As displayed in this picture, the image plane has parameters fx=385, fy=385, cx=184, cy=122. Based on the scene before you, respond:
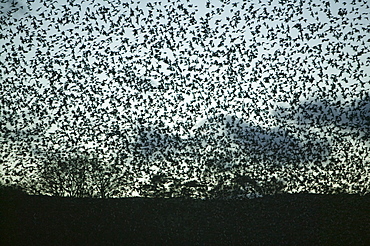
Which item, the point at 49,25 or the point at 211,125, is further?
the point at 211,125

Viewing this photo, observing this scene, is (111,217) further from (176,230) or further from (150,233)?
(176,230)

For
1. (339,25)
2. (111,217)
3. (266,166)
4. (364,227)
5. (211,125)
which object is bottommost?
(364,227)

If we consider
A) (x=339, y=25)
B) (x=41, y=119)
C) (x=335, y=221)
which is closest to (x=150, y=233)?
(x=41, y=119)

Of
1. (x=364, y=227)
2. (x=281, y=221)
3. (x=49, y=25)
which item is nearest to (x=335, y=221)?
(x=364, y=227)

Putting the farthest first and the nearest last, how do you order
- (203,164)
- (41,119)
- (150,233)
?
1. (150,233)
2. (203,164)
3. (41,119)

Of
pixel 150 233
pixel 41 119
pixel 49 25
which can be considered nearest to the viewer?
pixel 49 25

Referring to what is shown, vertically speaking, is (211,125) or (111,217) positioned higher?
(211,125)
